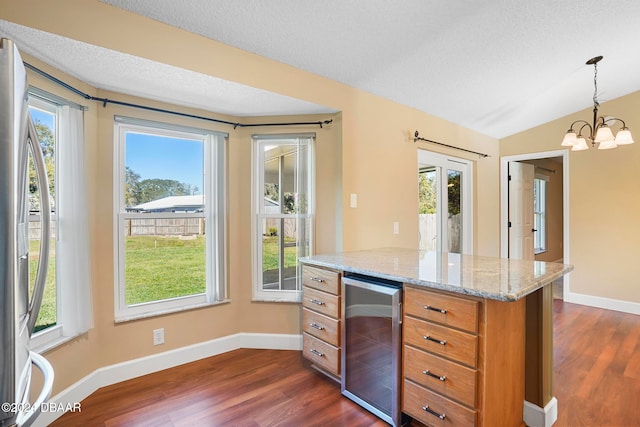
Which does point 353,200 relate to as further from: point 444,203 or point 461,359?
point 444,203

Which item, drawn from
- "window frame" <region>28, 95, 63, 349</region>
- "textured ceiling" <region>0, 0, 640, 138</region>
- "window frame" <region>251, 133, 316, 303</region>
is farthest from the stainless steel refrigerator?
"window frame" <region>251, 133, 316, 303</region>

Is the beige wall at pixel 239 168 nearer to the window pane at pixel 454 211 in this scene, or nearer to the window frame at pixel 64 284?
the window frame at pixel 64 284

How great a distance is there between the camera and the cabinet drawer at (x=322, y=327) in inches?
83.5

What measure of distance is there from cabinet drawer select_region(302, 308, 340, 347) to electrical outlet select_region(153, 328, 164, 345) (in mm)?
1112

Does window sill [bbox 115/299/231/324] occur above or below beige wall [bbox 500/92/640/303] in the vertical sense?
below

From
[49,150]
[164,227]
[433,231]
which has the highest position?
[49,150]

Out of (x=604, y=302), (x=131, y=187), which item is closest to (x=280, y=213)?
(x=131, y=187)

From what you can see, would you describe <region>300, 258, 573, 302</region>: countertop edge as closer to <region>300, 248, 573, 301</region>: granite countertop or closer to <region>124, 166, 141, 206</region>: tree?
<region>300, 248, 573, 301</region>: granite countertop

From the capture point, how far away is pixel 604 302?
400cm

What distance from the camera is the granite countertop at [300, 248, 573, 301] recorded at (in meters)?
1.43

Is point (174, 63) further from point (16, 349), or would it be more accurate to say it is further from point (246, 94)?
point (16, 349)

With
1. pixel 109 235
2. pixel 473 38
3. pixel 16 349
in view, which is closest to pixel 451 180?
pixel 473 38

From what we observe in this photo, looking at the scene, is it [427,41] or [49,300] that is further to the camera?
[427,41]

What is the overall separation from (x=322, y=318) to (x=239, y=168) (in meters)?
1.49
